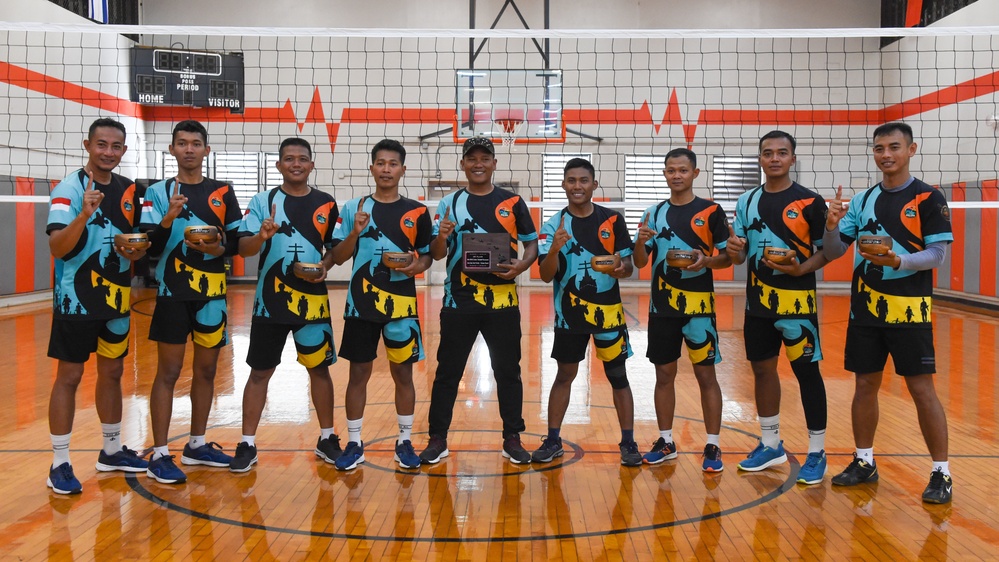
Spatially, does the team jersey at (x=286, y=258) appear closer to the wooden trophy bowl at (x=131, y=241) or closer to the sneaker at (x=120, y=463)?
the wooden trophy bowl at (x=131, y=241)

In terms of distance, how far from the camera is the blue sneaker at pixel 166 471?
13.7 ft

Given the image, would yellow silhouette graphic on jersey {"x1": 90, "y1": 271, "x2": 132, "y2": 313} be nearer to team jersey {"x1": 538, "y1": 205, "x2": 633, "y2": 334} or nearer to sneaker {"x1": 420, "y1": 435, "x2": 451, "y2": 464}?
sneaker {"x1": 420, "y1": 435, "x2": 451, "y2": 464}

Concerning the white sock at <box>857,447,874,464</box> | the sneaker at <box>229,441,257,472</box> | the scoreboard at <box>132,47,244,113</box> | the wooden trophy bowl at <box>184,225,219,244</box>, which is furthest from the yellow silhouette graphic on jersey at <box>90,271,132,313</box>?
the scoreboard at <box>132,47,244,113</box>

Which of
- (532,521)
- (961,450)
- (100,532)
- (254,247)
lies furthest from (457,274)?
(961,450)

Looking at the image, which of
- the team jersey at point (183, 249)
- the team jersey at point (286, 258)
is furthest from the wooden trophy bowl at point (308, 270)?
the team jersey at point (183, 249)

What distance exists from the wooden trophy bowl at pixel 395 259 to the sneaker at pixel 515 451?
1213 millimetres

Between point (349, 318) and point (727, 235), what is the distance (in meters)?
2.18

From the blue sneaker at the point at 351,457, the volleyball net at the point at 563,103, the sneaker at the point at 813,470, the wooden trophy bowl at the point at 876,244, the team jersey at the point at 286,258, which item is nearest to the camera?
the wooden trophy bowl at the point at 876,244

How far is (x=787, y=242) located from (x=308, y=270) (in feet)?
8.36

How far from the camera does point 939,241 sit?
3.91 metres

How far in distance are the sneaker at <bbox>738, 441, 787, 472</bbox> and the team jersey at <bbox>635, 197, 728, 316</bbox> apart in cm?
83

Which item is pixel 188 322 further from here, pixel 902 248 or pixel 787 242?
pixel 902 248

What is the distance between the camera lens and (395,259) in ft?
14.0

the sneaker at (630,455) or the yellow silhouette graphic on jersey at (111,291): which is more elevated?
the yellow silhouette graphic on jersey at (111,291)
